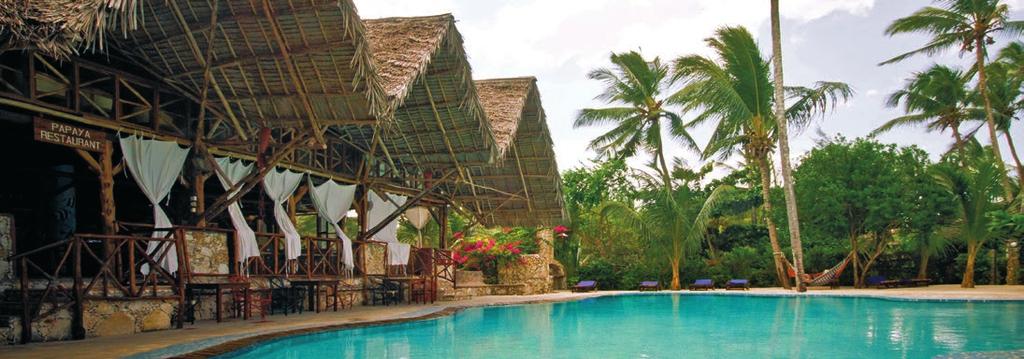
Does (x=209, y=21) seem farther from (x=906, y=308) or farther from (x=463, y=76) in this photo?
(x=906, y=308)

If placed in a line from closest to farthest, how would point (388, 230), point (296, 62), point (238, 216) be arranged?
point (296, 62) < point (238, 216) < point (388, 230)

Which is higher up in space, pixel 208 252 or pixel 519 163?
pixel 519 163

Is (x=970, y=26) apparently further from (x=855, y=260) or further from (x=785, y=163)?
(x=785, y=163)

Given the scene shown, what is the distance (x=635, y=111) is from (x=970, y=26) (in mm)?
7853

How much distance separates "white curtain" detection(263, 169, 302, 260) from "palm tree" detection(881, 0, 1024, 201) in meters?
14.6

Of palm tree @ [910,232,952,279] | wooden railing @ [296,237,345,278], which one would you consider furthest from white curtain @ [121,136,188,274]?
palm tree @ [910,232,952,279]

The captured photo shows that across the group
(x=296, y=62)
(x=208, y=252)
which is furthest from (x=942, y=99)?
(x=208, y=252)

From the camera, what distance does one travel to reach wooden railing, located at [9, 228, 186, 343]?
679 centimetres

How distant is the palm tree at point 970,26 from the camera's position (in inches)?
705

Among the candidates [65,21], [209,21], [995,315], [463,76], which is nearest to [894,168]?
[995,315]

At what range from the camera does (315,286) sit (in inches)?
450

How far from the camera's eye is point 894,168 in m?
16.5

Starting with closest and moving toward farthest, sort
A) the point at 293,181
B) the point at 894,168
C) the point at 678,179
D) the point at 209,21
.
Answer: the point at 209,21 < the point at 293,181 < the point at 894,168 < the point at 678,179

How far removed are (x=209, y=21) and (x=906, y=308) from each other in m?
9.76
